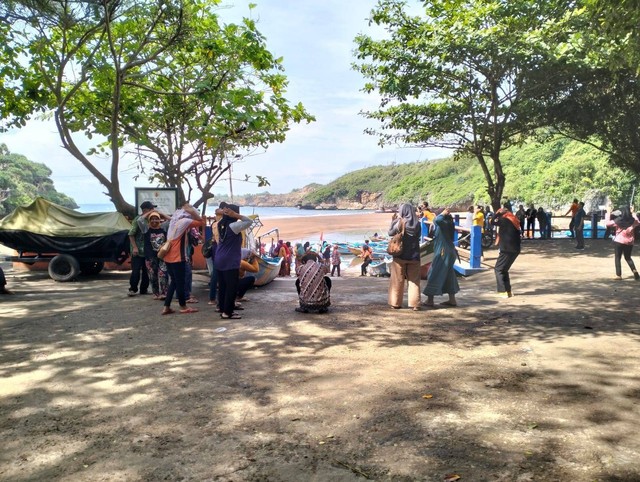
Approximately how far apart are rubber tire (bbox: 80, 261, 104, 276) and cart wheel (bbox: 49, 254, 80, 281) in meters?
0.66

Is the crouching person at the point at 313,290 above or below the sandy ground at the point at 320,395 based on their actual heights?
above

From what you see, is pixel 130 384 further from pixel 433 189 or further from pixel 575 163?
pixel 433 189

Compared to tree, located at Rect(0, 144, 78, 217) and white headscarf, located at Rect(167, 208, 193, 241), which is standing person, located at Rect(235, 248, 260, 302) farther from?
tree, located at Rect(0, 144, 78, 217)

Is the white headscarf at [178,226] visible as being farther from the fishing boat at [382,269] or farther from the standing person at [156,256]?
the fishing boat at [382,269]

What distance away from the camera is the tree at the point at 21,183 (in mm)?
51625

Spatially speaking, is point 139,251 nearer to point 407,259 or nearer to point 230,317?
point 230,317

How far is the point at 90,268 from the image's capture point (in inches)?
481

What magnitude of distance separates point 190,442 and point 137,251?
6.28m

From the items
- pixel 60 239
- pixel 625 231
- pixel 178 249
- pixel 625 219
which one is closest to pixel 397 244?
pixel 178 249

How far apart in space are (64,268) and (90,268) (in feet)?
3.02

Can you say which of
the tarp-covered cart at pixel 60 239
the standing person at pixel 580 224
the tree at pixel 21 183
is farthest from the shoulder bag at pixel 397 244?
the tree at pixel 21 183

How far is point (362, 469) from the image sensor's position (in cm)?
308

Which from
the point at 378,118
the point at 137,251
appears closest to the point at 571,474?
the point at 137,251

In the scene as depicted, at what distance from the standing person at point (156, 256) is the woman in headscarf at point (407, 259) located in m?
3.65
